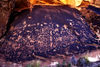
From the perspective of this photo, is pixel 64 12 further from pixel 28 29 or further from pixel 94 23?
pixel 28 29

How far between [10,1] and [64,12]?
293cm

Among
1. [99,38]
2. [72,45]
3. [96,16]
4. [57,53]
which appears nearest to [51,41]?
[57,53]

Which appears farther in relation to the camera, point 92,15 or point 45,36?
point 92,15

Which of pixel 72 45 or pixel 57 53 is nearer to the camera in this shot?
pixel 57 53

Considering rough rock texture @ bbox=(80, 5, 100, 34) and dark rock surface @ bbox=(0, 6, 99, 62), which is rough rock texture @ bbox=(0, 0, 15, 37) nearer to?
dark rock surface @ bbox=(0, 6, 99, 62)

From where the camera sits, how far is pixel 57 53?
150 inches

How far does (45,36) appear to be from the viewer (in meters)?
4.19

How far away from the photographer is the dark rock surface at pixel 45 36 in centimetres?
375

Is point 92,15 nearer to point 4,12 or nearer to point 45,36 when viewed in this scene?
point 45,36

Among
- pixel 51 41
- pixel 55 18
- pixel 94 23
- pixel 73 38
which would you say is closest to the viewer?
pixel 51 41

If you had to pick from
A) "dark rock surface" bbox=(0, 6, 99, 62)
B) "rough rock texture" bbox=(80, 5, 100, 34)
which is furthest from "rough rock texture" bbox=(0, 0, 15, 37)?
"rough rock texture" bbox=(80, 5, 100, 34)

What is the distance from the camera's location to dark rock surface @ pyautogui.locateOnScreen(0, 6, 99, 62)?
375 centimetres

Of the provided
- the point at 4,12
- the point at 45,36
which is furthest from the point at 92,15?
the point at 4,12

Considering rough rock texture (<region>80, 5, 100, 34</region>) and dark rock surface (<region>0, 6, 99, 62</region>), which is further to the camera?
rough rock texture (<region>80, 5, 100, 34</region>)
